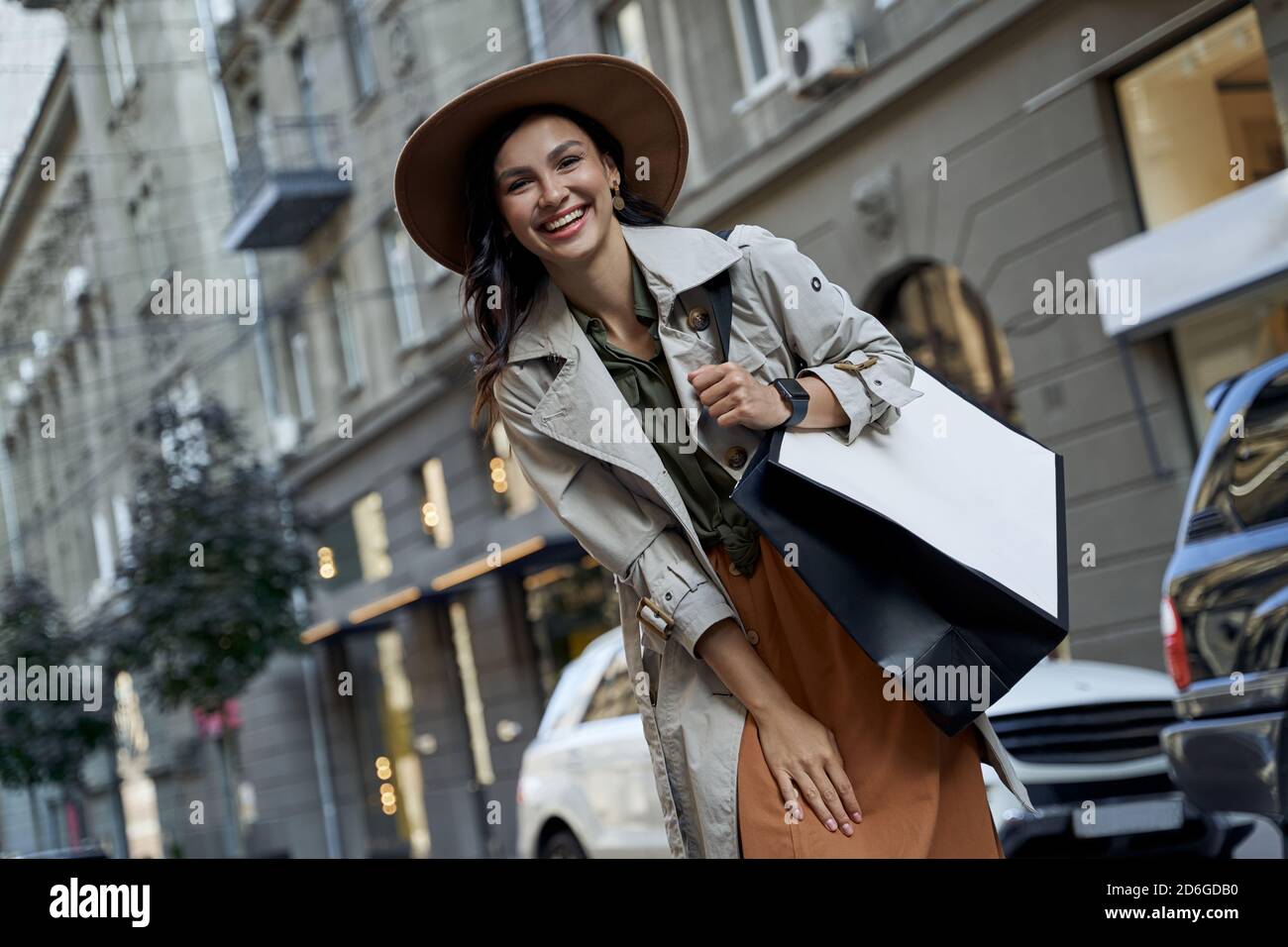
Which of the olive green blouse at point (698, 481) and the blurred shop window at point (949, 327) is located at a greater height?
the blurred shop window at point (949, 327)

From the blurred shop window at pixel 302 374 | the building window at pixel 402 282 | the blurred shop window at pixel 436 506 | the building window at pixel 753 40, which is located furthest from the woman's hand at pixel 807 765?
the blurred shop window at pixel 302 374

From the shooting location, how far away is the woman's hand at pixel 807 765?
220cm

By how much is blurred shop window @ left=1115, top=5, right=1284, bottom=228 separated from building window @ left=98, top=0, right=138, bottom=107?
2447cm

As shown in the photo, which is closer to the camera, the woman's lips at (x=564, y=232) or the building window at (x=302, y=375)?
the woman's lips at (x=564, y=232)

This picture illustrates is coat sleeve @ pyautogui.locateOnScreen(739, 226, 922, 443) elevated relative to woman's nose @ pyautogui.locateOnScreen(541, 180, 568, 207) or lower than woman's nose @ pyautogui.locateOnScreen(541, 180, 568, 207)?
lower

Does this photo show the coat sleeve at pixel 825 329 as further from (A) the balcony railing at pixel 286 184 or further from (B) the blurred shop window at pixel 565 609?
(A) the balcony railing at pixel 286 184

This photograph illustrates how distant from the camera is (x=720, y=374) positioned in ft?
7.16

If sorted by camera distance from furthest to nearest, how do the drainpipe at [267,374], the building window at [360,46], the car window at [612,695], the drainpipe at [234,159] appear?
the drainpipe at [234,159] → the drainpipe at [267,374] → the building window at [360,46] → the car window at [612,695]

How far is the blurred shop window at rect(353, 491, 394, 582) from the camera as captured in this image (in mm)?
22656

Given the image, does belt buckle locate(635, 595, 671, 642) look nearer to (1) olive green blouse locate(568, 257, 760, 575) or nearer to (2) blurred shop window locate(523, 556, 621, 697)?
(1) olive green blouse locate(568, 257, 760, 575)

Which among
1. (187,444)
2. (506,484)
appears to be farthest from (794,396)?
(187,444)

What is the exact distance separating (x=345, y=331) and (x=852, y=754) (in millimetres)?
22098

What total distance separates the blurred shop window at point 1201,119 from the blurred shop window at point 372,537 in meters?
14.4

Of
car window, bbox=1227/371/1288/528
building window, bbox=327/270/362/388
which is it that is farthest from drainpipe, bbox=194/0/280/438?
car window, bbox=1227/371/1288/528
